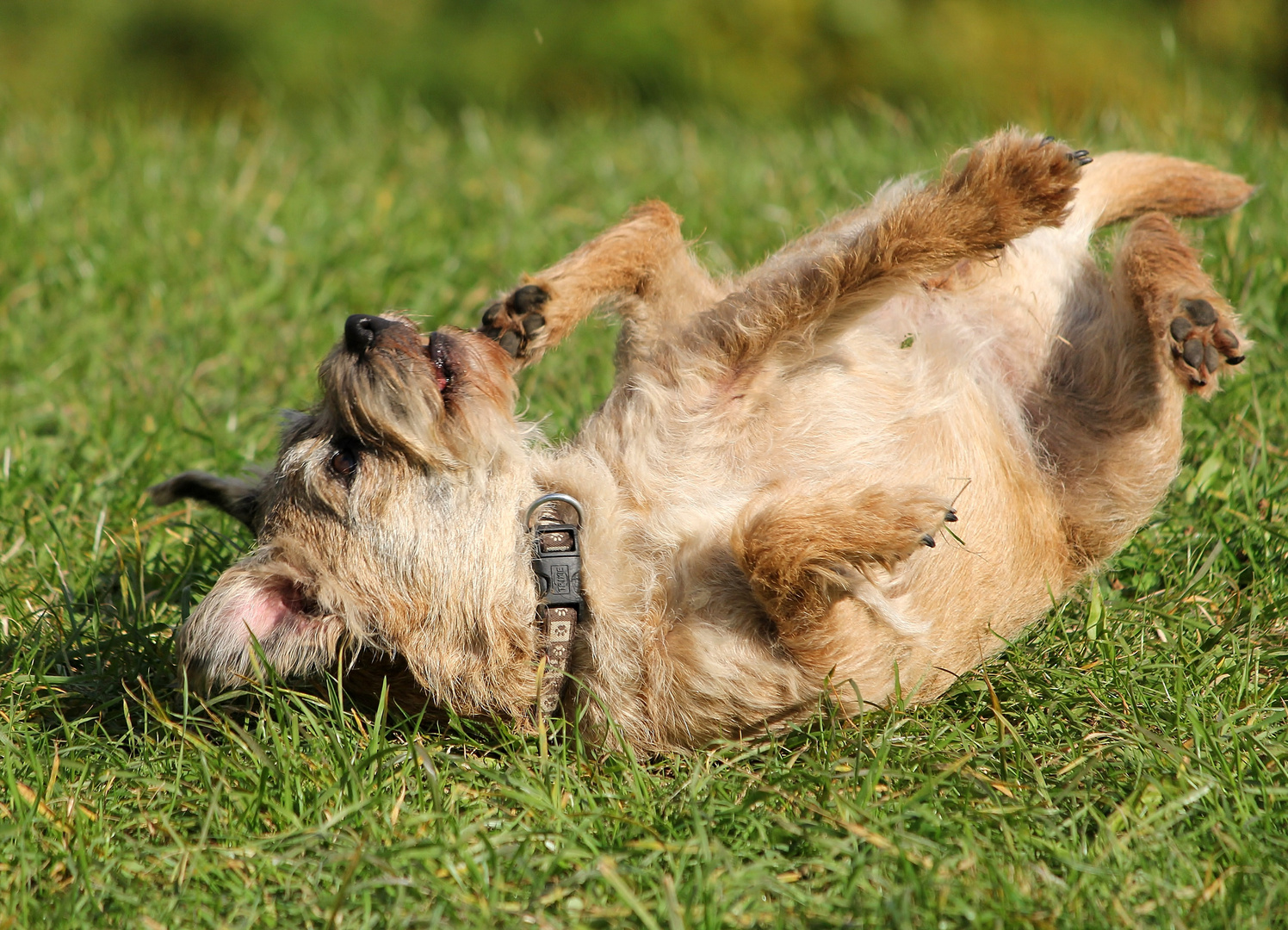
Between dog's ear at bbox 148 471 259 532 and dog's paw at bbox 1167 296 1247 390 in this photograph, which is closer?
dog's paw at bbox 1167 296 1247 390

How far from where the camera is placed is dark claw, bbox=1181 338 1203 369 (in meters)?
3.34

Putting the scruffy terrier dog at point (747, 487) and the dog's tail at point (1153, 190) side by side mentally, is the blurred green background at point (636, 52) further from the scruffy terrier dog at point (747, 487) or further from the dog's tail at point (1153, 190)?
the scruffy terrier dog at point (747, 487)

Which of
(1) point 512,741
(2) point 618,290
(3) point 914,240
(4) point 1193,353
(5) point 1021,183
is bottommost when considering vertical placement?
(1) point 512,741

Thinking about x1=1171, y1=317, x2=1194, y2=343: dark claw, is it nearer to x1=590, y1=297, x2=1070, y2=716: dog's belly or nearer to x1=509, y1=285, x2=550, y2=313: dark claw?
x1=590, y1=297, x2=1070, y2=716: dog's belly

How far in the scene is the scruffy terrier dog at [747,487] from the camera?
3.02m

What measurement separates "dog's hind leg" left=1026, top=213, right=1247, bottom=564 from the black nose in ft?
6.67

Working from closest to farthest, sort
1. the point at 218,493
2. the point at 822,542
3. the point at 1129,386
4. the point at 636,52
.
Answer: the point at 822,542 → the point at 1129,386 → the point at 218,493 → the point at 636,52

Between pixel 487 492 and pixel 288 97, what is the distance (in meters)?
8.42

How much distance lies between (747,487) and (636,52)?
8.60 m

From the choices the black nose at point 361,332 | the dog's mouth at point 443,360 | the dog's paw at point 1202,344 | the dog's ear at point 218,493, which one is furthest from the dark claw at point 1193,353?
the dog's ear at point 218,493

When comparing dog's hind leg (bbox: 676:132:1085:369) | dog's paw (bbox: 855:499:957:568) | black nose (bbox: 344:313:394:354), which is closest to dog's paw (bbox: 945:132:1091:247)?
dog's hind leg (bbox: 676:132:1085:369)

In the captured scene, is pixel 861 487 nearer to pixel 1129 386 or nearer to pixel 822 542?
pixel 822 542

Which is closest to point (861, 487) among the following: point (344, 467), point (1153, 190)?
point (344, 467)

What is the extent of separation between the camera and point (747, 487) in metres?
3.21
